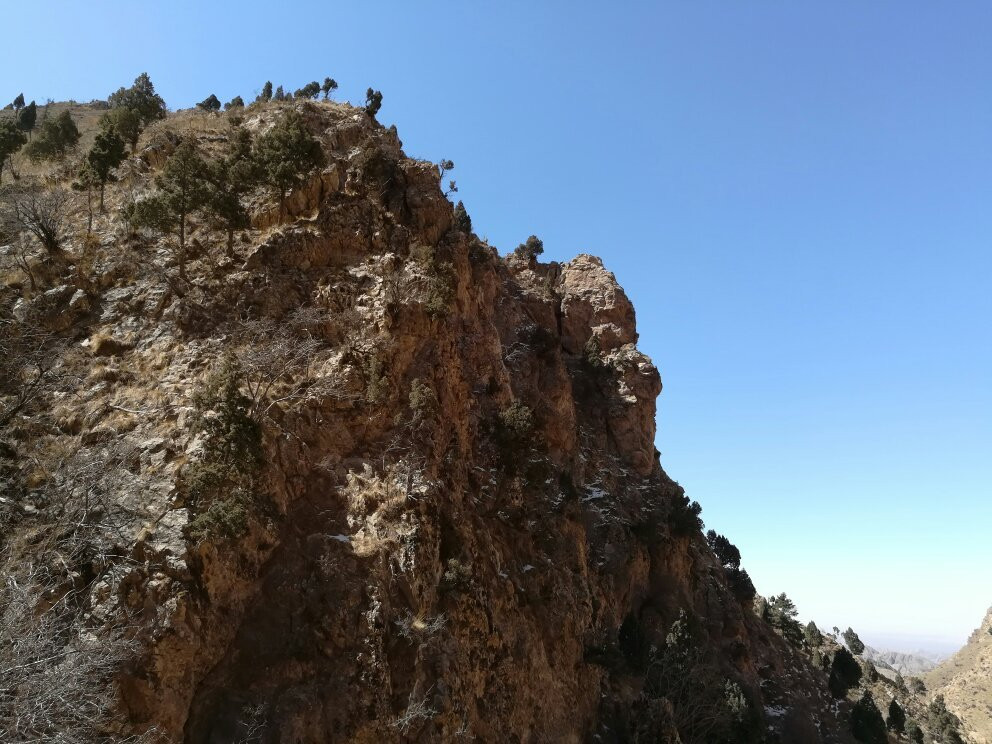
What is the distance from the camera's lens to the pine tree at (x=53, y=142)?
109 ft

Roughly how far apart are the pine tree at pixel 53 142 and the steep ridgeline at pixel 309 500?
622 centimetres

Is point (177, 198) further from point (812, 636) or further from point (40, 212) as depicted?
point (812, 636)

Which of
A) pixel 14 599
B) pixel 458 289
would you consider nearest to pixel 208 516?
pixel 14 599

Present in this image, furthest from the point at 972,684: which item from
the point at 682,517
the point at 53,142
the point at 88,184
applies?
the point at 53,142

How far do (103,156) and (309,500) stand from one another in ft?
64.3

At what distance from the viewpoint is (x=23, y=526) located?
608 inches

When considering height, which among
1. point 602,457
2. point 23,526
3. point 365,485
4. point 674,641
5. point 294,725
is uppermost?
point 602,457

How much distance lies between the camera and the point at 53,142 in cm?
3334

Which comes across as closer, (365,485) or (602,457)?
(365,485)

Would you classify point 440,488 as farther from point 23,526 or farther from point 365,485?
point 23,526

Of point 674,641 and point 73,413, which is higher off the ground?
point 73,413

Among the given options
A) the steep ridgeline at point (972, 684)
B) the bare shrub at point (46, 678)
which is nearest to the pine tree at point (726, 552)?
the steep ridgeline at point (972, 684)

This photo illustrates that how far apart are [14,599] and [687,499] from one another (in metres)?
42.4

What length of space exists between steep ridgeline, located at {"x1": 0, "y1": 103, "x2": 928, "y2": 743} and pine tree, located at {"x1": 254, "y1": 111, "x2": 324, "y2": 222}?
2.46 ft
